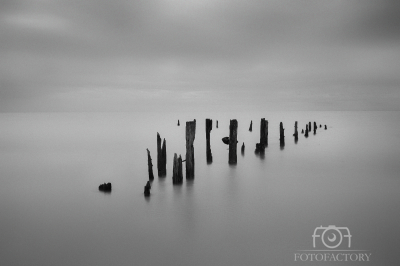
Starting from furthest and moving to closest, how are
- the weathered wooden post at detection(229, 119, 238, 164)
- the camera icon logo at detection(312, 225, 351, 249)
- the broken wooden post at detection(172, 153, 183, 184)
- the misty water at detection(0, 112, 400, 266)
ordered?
the weathered wooden post at detection(229, 119, 238, 164), the broken wooden post at detection(172, 153, 183, 184), the camera icon logo at detection(312, 225, 351, 249), the misty water at detection(0, 112, 400, 266)

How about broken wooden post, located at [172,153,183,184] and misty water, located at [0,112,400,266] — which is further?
broken wooden post, located at [172,153,183,184]

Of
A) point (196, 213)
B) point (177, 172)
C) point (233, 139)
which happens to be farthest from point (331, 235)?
point (233, 139)

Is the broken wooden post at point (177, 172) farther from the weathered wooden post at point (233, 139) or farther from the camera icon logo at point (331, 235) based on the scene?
the camera icon logo at point (331, 235)

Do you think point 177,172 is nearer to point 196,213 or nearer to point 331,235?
point 196,213

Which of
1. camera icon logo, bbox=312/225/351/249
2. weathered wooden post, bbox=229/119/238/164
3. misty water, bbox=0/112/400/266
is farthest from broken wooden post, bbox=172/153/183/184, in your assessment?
camera icon logo, bbox=312/225/351/249

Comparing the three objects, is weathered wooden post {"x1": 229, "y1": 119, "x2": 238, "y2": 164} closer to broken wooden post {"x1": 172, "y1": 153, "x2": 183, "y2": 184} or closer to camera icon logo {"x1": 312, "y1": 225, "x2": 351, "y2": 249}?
broken wooden post {"x1": 172, "y1": 153, "x2": 183, "y2": 184}

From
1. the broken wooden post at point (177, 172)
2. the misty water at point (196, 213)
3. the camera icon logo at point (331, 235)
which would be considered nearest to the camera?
the misty water at point (196, 213)

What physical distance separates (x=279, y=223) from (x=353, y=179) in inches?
221

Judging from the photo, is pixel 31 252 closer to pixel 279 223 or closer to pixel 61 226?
pixel 61 226

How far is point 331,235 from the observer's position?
5.99 metres

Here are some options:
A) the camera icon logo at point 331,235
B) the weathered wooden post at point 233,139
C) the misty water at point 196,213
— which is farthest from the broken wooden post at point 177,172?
the camera icon logo at point 331,235

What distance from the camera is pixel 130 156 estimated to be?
643 inches

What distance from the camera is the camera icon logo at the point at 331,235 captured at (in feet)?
18.0

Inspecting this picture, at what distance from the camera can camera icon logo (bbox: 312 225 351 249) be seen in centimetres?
548
